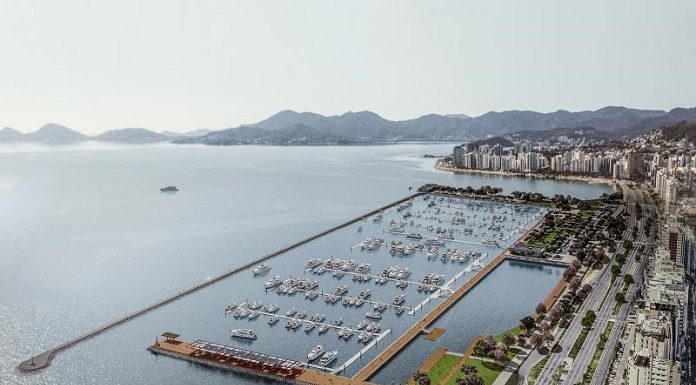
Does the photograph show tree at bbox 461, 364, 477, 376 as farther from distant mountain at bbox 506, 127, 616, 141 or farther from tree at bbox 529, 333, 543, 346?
distant mountain at bbox 506, 127, 616, 141

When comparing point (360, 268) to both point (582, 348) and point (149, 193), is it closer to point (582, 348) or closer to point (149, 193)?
point (582, 348)

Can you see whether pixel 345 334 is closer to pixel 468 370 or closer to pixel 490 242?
pixel 468 370

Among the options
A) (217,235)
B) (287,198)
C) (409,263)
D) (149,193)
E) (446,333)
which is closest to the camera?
(446,333)

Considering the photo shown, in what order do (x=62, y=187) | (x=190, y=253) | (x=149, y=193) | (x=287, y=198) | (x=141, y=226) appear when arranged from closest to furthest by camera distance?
1. (x=190, y=253)
2. (x=141, y=226)
3. (x=287, y=198)
4. (x=149, y=193)
5. (x=62, y=187)

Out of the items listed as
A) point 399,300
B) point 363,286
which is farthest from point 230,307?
point 399,300

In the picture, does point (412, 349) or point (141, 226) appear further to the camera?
point (141, 226)

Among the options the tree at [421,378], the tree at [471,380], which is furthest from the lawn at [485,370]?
the tree at [421,378]

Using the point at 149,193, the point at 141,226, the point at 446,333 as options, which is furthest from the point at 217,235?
the point at 149,193
